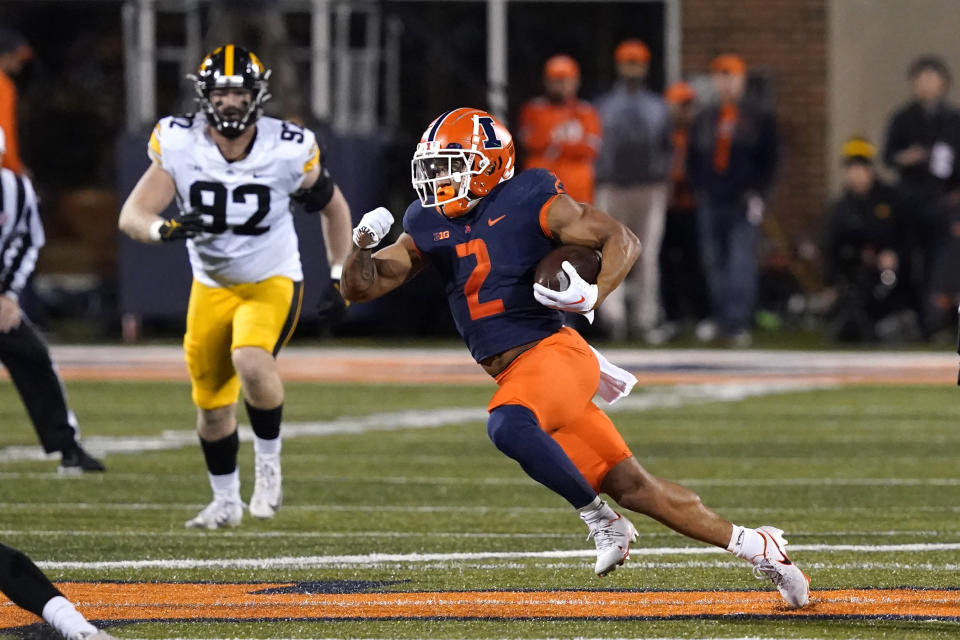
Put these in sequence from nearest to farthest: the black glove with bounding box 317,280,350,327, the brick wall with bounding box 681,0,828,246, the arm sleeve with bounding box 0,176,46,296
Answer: the black glove with bounding box 317,280,350,327
the arm sleeve with bounding box 0,176,46,296
the brick wall with bounding box 681,0,828,246

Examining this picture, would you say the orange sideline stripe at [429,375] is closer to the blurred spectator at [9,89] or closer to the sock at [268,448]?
the blurred spectator at [9,89]

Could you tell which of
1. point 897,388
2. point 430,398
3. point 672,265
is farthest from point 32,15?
point 897,388

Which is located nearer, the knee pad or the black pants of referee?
the knee pad

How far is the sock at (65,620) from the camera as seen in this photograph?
4.36 metres

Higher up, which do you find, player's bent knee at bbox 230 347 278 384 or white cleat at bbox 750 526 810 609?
player's bent knee at bbox 230 347 278 384

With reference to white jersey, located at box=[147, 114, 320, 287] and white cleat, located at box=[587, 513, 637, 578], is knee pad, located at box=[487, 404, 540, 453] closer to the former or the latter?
white cleat, located at box=[587, 513, 637, 578]

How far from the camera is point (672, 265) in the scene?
15930 millimetres

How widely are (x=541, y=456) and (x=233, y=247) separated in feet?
7.96

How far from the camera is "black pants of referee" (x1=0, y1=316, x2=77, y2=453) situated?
28.0 ft

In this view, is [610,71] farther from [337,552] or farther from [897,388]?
[337,552]

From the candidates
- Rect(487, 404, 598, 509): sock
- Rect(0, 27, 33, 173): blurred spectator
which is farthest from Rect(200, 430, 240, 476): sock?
Rect(0, 27, 33, 173): blurred spectator

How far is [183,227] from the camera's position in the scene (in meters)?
6.63

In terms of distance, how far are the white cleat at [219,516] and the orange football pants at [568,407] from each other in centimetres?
201

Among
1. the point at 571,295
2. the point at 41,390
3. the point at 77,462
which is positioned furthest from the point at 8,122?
the point at 571,295
